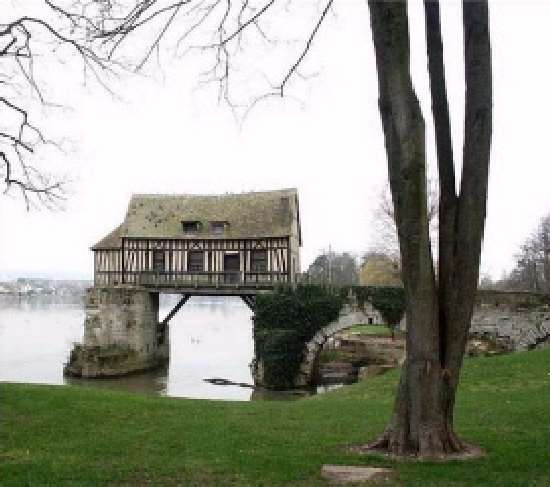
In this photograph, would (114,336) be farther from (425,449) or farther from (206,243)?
(425,449)

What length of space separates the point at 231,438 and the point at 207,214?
25.4m

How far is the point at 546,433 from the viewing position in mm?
7867

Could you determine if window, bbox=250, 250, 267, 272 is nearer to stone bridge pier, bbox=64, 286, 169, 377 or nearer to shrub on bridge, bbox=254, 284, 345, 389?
shrub on bridge, bbox=254, 284, 345, 389

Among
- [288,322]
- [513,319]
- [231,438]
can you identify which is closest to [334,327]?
[288,322]

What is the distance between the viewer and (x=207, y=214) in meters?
33.0

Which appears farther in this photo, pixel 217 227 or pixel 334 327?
pixel 217 227

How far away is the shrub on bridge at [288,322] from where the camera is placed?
25.6 m

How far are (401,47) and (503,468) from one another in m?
3.84

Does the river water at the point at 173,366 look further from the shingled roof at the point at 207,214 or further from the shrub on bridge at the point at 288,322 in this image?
the shingled roof at the point at 207,214

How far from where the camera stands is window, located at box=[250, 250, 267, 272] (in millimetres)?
31266

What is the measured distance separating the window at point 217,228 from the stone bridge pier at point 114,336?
423 cm

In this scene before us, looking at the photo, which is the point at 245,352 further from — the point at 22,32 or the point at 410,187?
the point at 410,187

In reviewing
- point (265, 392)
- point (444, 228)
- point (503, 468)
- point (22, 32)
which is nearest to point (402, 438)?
point (503, 468)

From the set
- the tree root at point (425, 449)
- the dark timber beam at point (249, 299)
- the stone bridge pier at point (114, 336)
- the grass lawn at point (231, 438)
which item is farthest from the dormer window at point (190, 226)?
the tree root at point (425, 449)
